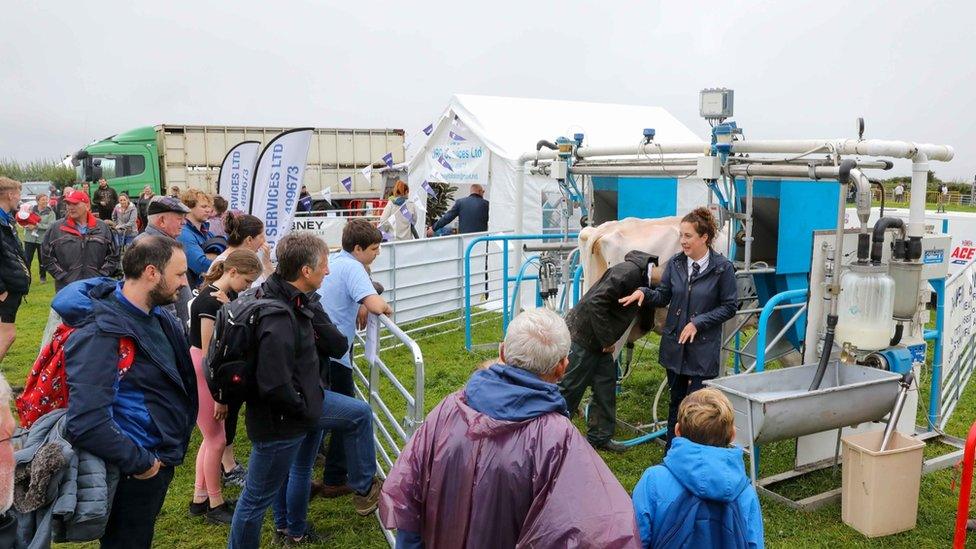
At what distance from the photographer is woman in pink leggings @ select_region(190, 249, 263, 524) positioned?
11.8ft

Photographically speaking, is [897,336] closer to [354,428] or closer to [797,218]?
[797,218]

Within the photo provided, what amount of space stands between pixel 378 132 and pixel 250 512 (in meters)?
20.5

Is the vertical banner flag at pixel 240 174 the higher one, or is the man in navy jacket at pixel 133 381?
the vertical banner flag at pixel 240 174

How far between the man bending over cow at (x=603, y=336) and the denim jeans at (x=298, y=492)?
2.05 metres

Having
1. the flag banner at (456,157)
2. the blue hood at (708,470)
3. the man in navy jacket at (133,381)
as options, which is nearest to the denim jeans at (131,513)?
the man in navy jacket at (133,381)

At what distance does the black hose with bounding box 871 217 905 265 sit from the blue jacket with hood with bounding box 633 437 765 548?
2.31 m

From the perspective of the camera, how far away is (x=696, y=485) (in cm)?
226

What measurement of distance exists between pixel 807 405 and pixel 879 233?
1.11 m

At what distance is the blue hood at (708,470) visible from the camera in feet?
7.36

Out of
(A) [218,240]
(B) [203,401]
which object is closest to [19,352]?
(A) [218,240]

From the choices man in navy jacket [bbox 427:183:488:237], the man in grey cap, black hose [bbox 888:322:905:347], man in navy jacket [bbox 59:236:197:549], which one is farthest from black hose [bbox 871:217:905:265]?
man in navy jacket [bbox 427:183:488:237]

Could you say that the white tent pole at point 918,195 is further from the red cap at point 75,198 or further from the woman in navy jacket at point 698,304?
the red cap at point 75,198

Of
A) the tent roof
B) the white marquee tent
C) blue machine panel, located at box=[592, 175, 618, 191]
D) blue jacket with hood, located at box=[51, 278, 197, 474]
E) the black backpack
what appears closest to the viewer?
blue jacket with hood, located at box=[51, 278, 197, 474]

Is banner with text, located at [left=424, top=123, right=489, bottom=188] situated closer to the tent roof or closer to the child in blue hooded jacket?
the tent roof
